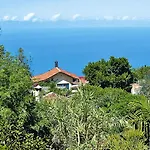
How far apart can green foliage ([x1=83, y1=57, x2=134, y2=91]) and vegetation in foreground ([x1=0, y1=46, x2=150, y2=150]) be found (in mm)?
13755

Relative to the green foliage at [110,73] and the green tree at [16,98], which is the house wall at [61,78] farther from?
the green tree at [16,98]

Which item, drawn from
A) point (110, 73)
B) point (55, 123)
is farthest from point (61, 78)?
point (55, 123)

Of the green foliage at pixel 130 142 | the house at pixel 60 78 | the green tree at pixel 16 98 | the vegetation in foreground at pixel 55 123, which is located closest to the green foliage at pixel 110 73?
the house at pixel 60 78

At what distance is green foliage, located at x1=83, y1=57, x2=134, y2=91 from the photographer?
28516 mm

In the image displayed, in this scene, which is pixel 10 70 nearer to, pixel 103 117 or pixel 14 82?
pixel 14 82

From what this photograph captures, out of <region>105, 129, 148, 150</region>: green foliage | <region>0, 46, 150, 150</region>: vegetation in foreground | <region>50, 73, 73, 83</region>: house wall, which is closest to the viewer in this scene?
<region>105, 129, 148, 150</region>: green foliage

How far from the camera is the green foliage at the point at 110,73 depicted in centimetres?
2852

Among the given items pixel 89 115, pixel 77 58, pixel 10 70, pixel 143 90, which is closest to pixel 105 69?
A: pixel 143 90

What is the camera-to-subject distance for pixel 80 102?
1070 cm

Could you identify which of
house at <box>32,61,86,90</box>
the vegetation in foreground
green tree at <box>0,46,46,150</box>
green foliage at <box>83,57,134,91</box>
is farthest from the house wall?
green tree at <box>0,46,46,150</box>

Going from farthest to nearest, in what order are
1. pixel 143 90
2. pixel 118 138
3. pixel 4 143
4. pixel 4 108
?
pixel 143 90 → pixel 4 108 → pixel 118 138 → pixel 4 143

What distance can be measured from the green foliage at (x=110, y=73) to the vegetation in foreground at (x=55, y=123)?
1375 centimetres

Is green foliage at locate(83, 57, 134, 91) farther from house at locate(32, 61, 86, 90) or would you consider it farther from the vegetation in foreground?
the vegetation in foreground

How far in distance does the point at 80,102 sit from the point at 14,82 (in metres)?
2.25
